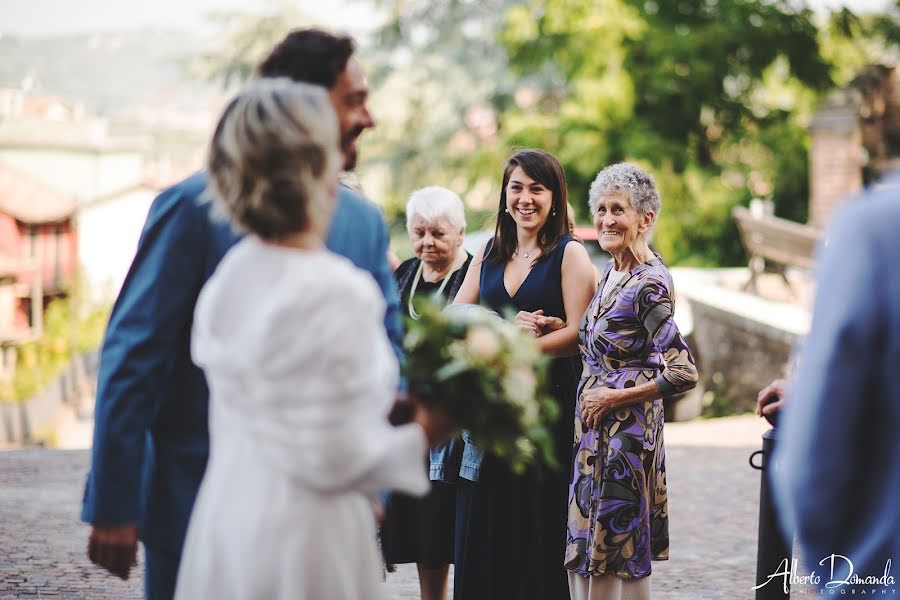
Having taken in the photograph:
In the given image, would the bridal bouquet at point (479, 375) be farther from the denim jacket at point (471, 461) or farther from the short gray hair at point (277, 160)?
the denim jacket at point (471, 461)

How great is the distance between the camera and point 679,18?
2389 cm

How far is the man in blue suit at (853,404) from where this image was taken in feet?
5.51

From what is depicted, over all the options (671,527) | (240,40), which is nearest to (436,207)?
(671,527)

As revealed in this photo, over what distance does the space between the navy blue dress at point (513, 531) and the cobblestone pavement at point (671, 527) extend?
1.68 meters

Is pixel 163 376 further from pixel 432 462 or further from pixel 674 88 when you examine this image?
pixel 674 88

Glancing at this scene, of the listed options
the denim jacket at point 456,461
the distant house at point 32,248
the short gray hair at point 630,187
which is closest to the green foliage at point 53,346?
the distant house at point 32,248

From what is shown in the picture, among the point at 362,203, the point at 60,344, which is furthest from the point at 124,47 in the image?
the point at 362,203

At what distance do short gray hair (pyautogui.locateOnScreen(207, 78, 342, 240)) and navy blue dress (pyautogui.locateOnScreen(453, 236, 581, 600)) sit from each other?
2564 millimetres

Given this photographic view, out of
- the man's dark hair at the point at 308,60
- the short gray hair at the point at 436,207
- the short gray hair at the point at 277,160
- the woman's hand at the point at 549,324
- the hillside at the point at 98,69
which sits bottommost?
the woman's hand at the point at 549,324

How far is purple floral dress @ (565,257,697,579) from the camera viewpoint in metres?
4.45

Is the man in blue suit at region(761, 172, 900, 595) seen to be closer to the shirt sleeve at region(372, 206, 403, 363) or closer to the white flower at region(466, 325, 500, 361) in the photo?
the white flower at region(466, 325, 500, 361)

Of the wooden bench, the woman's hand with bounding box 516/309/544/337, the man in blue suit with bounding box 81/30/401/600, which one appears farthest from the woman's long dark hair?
the wooden bench

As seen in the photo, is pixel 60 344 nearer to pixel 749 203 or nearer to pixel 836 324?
pixel 749 203

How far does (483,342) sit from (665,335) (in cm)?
221
